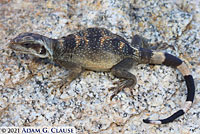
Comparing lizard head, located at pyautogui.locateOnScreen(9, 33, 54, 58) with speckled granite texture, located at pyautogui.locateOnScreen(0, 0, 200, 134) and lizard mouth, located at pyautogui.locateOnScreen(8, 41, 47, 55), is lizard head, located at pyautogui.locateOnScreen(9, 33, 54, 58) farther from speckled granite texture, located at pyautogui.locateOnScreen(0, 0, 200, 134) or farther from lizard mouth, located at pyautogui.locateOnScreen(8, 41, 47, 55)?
speckled granite texture, located at pyautogui.locateOnScreen(0, 0, 200, 134)

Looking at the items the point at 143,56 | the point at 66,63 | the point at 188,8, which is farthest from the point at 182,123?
Result: the point at 188,8

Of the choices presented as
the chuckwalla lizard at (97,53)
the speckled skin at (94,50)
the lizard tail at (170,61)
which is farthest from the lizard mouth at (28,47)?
the lizard tail at (170,61)

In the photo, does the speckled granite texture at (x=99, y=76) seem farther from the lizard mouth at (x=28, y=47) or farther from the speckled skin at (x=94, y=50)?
the lizard mouth at (x=28, y=47)

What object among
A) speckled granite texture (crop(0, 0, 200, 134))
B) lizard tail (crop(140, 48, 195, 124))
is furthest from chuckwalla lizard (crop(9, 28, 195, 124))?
speckled granite texture (crop(0, 0, 200, 134))

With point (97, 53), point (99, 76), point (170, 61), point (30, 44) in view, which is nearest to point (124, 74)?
point (99, 76)

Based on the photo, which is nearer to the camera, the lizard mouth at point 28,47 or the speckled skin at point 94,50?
the lizard mouth at point 28,47

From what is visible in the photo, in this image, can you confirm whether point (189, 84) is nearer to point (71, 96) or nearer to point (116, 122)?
point (116, 122)

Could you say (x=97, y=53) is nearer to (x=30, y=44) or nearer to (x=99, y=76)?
(x=99, y=76)
